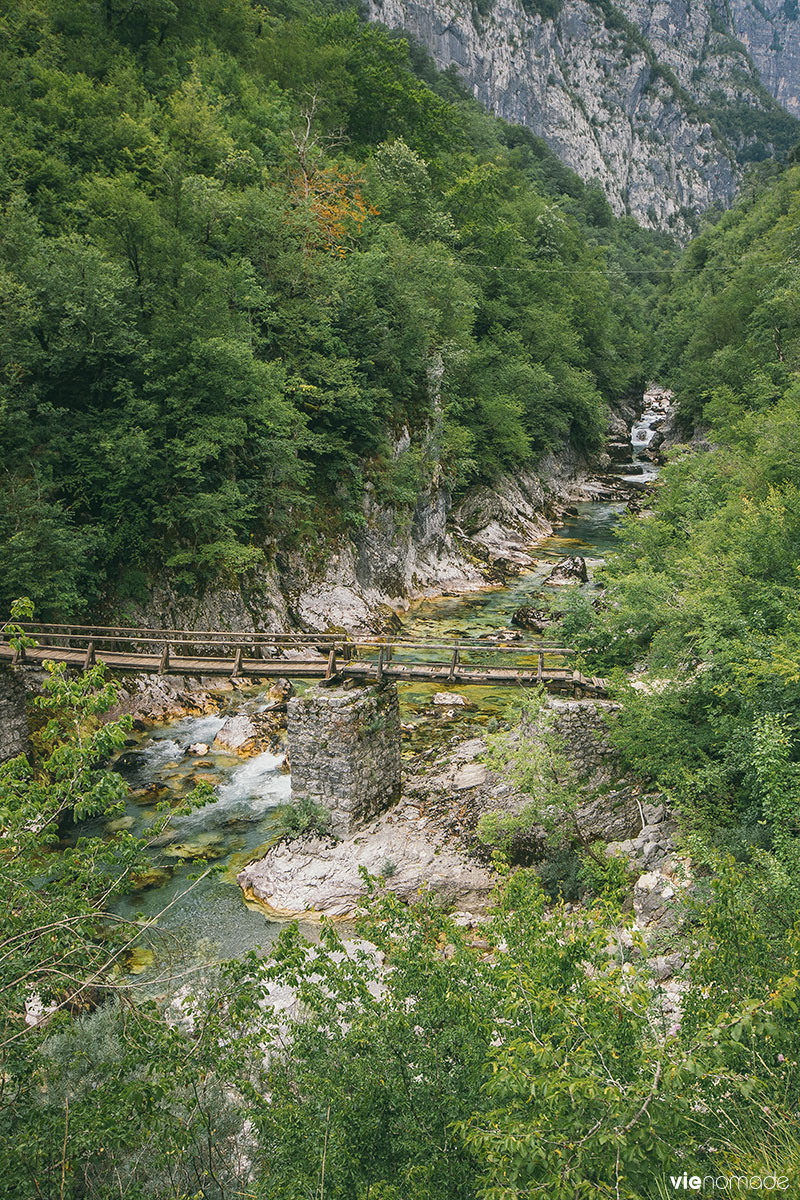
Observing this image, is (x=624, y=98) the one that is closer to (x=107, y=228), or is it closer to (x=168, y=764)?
(x=107, y=228)

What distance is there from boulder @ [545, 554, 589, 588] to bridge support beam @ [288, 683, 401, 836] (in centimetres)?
1526

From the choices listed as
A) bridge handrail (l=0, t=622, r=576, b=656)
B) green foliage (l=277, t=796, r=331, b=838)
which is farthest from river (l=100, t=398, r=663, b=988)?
bridge handrail (l=0, t=622, r=576, b=656)

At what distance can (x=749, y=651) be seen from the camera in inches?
368

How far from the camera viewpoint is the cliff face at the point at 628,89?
396ft

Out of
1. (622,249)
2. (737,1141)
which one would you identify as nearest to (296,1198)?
(737,1141)

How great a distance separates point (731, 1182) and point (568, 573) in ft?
79.6

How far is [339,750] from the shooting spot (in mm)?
12602

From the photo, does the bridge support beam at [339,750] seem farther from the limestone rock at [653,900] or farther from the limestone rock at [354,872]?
the limestone rock at [653,900]

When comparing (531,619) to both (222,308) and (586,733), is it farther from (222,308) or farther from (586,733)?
(222,308)

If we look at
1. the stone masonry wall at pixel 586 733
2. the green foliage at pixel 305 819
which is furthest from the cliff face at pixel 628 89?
the green foliage at pixel 305 819

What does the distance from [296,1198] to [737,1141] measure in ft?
9.29

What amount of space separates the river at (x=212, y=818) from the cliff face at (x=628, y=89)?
12034 centimetres

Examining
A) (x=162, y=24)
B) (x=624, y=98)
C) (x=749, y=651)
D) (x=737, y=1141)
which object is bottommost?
(x=737, y=1141)

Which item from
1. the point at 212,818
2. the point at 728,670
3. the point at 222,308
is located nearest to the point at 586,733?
the point at 728,670
